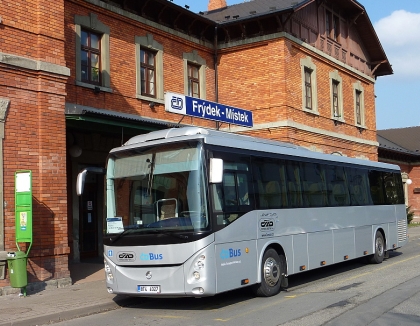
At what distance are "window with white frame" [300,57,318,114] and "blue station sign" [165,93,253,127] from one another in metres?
5.31

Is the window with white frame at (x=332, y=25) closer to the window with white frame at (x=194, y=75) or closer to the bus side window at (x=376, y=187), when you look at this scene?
the window with white frame at (x=194, y=75)

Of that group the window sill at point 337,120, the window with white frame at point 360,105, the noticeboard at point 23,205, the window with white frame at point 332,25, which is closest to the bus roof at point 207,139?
the noticeboard at point 23,205

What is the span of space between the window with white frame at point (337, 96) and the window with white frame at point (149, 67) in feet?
28.9

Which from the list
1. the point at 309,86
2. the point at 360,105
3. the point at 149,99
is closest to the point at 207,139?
the point at 149,99

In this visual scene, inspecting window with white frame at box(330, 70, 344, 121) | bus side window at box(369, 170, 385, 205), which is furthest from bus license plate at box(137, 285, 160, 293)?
window with white frame at box(330, 70, 344, 121)

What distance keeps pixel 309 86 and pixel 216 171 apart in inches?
564

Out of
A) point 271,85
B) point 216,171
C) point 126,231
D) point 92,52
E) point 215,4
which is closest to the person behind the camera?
point 216,171

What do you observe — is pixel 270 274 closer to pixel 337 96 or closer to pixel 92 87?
pixel 92 87

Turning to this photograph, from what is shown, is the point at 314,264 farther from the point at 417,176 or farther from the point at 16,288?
the point at 417,176

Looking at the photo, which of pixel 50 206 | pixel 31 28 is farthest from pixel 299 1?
pixel 50 206

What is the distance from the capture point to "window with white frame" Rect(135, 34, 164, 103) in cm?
1798

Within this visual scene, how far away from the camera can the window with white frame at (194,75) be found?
20.0 metres

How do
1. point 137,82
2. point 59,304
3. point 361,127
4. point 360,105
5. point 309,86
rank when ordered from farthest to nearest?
point 360,105 < point 361,127 < point 309,86 < point 137,82 < point 59,304

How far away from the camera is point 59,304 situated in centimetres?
1008
